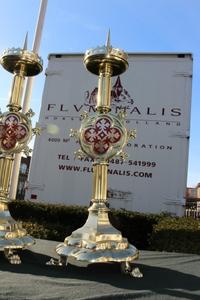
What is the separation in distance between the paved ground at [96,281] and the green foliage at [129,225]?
1532mm

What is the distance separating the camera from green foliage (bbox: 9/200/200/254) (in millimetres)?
4680

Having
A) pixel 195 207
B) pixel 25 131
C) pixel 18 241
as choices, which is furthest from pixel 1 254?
pixel 195 207

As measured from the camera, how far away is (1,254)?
3.04 meters

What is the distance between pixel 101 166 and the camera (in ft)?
9.88

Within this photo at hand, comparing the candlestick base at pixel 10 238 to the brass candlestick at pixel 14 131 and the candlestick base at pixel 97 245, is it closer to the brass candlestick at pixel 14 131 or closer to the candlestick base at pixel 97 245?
the brass candlestick at pixel 14 131

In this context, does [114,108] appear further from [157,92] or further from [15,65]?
[15,65]

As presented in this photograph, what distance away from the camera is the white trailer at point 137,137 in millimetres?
7273

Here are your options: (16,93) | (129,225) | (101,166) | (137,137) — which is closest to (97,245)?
(101,166)

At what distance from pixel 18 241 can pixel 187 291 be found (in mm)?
1408

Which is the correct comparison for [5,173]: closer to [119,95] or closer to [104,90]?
[104,90]

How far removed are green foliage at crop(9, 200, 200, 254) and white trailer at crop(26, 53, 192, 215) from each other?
0.27 metres

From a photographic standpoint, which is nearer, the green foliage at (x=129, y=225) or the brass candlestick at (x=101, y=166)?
the brass candlestick at (x=101, y=166)

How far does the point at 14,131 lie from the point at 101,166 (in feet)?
2.76

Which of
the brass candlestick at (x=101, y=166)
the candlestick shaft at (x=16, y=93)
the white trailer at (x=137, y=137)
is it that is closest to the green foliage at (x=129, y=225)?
the white trailer at (x=137, y=137)
